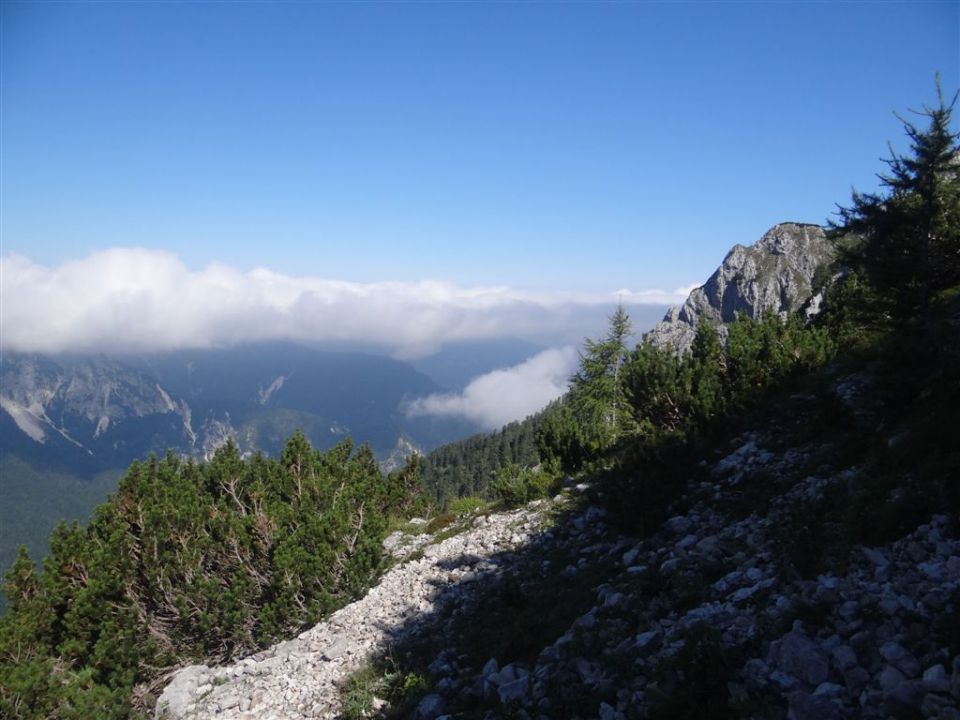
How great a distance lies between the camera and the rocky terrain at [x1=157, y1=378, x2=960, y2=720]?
5.11 metres

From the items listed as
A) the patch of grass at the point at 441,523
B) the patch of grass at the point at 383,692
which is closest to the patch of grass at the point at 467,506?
the patch of grass at the point at 441,523

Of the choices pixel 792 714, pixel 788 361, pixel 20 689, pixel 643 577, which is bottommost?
pixel 20 689

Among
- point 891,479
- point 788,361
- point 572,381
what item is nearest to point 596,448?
point 788,361

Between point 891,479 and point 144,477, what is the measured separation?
73.1ft

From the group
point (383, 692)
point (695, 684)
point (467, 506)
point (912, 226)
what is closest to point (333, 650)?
point (383, 692)

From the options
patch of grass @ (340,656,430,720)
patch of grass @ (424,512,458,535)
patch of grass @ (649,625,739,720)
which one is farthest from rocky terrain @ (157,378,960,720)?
patch of grass @ (424,512,458,535)

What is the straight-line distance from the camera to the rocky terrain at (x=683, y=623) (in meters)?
5.11

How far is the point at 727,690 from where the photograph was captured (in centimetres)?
539

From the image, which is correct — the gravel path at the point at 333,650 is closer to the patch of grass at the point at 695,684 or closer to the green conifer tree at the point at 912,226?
the patch of grass at the point at 695,684

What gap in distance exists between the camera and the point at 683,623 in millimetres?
6969

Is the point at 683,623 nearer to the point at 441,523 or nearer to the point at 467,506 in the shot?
the point at 441,523

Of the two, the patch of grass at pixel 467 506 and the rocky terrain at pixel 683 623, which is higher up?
the rocky terrain at pixel 683 623

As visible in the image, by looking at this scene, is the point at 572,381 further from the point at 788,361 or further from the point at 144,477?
the point at 144,477

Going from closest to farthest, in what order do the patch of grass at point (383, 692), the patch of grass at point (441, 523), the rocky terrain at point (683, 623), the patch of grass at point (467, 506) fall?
the rocky terrain at point (683, 623) < the patch of grass at point (383, 692) < the patch of grass at point (441, 523) < the patch of grass at point (467, 506)
